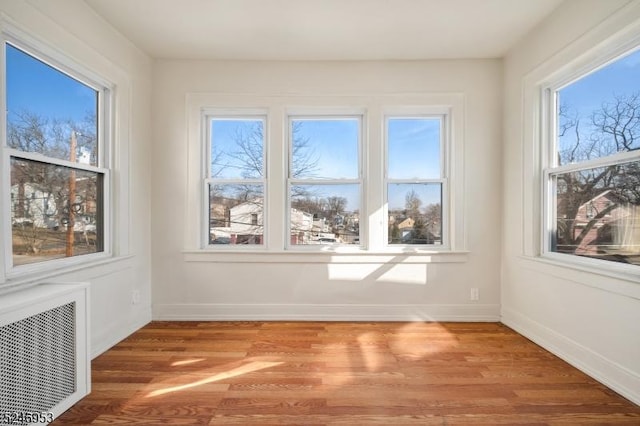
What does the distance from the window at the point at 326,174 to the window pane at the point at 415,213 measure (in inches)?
15.2

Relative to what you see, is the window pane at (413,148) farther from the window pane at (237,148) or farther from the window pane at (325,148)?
the window pane at (237,148)

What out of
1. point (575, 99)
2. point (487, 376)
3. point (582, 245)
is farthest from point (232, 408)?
point (575, 99)

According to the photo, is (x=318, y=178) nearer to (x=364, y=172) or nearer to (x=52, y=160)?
(x=364, y=172)

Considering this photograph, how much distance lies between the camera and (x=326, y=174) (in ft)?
11.9

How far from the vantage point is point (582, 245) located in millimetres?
2607

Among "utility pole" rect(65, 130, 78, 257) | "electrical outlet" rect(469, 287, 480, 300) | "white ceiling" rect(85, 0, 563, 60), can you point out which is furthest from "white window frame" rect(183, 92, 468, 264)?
"utility pole" rect(65, 130, 78, 257)

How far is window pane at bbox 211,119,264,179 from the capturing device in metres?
3.62

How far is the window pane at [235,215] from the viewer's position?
3.63 m

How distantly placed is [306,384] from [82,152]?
2508 mm

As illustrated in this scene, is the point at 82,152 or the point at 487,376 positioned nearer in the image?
the point at 487,376

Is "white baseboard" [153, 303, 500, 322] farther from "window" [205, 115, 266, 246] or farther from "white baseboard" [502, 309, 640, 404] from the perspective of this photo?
"window" [205, 115, 266, 246]

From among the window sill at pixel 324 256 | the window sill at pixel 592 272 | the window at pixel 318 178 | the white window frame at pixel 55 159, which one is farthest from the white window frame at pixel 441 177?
the white window frame at pixel 55 159

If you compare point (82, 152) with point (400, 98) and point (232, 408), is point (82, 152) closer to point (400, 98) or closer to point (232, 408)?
point (232, 408)

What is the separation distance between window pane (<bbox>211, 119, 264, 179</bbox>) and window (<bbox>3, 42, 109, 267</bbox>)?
1038 mm
